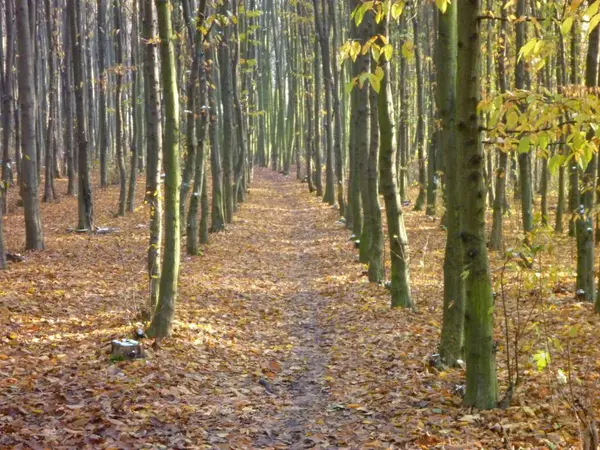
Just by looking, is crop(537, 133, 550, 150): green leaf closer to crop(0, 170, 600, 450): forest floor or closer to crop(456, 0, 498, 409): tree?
crop(456, 0, 498, 409): tree

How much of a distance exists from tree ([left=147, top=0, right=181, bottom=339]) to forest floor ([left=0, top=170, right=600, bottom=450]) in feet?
1.25

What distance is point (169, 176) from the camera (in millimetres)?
7855

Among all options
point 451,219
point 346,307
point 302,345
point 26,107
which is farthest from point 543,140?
point 26,107

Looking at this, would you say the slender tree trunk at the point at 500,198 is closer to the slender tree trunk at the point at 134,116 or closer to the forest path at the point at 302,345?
the forest path at the point at 302,345

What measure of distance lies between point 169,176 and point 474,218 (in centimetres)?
426

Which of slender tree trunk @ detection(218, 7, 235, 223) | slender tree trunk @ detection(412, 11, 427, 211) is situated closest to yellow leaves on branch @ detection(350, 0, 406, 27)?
slender tree trunk @ detection(218, 7, 235, 223)

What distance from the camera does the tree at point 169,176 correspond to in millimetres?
7578

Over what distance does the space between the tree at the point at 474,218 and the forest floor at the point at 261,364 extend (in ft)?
1.02

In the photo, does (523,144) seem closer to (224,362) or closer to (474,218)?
(474,218)

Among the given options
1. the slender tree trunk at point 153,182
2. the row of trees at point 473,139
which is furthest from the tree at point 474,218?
the slender tree trunk at point 153,182

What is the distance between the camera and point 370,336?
8633 millimetres

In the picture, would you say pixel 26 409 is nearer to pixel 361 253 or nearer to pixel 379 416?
pixel 379 416

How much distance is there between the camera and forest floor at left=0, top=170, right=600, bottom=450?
16.6ft

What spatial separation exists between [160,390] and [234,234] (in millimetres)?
12995
